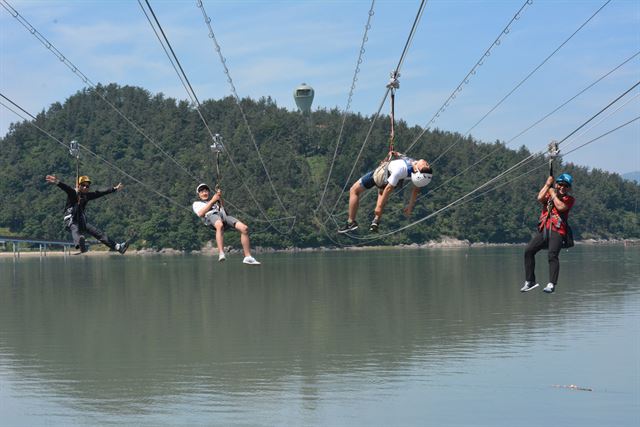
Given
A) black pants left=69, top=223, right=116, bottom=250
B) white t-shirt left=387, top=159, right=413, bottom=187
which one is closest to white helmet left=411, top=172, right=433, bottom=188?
white t-shirt left=387, top=159, right=413, bottom=187

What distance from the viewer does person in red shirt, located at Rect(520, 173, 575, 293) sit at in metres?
27.1

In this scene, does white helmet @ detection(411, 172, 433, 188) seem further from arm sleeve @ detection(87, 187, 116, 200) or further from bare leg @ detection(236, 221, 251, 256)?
arm sleeve @ detection(87, 187, 116, 200)

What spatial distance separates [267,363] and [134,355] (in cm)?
1400

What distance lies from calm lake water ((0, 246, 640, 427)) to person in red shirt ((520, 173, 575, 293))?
105 ft

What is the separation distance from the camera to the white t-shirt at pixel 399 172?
2939cm

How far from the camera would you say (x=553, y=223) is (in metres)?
28.3

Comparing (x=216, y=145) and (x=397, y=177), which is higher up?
(x=216, y=145)

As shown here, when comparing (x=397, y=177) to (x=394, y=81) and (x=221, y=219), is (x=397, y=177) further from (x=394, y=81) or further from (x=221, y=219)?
(x=221, y=219)

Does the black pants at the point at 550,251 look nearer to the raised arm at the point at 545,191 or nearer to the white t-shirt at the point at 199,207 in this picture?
the raised arm at the point at 545,191

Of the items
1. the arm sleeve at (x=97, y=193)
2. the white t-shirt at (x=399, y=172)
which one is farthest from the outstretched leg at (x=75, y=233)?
the white t-shirt at (x=399, y=172)

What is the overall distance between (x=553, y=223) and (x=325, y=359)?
194 ft

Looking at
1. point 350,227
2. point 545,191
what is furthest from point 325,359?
point 545,191

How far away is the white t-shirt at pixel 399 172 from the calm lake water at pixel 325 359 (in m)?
33.1

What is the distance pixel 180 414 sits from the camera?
6331cm
